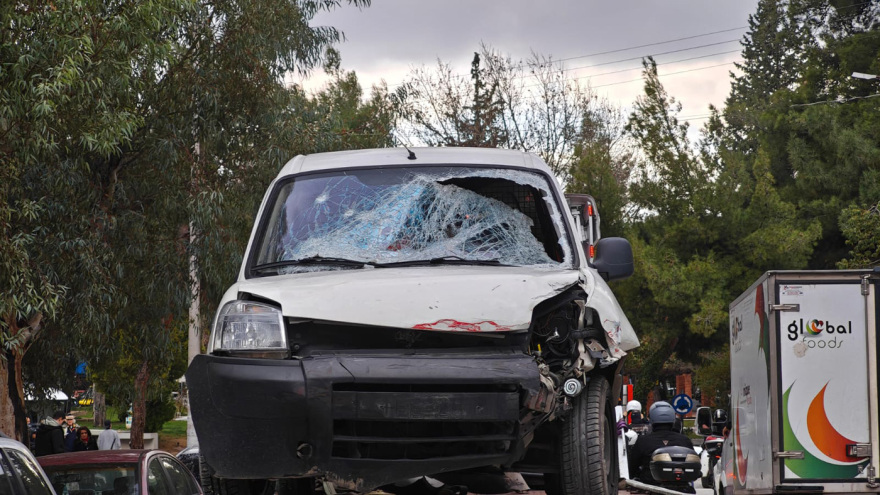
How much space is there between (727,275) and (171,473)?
30090mm

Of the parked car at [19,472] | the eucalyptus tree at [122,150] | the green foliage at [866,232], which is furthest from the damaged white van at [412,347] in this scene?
the green foliage at [866,232]

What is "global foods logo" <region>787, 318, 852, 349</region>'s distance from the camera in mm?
10430

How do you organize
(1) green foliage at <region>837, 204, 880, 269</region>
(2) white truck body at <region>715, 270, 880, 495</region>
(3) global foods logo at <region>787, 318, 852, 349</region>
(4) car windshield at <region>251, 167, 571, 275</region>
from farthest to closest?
(1) green foliage at <region>837, 204, 880, 269</region> → (3) global foods logo at <region>787, 318, 852, 349</region> → (2) white truck body at <region>715, 270, 880, 495</region> → (4) car windshield at <region>251, 167, 571, 275</region>

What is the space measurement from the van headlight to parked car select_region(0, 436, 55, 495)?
1.43 meters

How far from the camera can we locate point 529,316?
534 cm

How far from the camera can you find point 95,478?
9.57 m

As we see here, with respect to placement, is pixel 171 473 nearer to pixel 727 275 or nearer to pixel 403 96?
pixel 403 96

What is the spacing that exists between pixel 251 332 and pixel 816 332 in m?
6.61

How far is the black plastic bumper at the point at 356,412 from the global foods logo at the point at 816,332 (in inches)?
232

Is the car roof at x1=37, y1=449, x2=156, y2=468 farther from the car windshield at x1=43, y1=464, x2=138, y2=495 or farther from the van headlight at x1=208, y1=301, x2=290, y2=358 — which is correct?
the van headlight at x1=208, y1=301, x2=290, y2=358

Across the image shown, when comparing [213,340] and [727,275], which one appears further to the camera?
[727,275]

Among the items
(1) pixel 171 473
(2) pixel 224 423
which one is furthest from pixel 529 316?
(1) pixel 171 473

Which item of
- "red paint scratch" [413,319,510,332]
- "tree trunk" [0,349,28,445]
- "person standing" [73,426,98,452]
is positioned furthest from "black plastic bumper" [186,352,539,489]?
"person standing" [73,426,98,452]

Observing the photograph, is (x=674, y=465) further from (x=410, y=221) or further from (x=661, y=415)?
(x=410, y=221)
